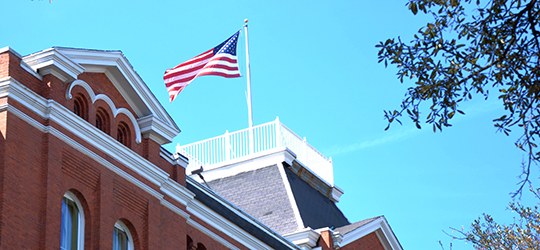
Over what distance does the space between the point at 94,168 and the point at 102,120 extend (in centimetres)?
141

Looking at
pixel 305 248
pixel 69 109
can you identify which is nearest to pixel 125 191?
pixel 69 109

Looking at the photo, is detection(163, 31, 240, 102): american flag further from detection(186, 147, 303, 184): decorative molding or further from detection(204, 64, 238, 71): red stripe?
detection(186, 147, 303, 184): decorative molding

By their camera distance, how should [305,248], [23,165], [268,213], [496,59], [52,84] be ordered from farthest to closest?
1. [268,213]
2. [305,248]
3. [52,84]
4. [23,165]
5. [496,59]

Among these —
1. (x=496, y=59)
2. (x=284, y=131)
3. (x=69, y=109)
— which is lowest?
(x=496, y=59)

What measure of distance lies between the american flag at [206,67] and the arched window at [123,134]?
606cm

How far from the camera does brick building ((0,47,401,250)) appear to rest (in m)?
17.1

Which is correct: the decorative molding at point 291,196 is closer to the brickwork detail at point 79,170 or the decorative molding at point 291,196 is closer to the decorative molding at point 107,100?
the decorative molding at point 107,100

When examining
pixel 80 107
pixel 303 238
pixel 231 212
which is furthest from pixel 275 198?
pixel 80 107

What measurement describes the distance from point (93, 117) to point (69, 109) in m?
0.82

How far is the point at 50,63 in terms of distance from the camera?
715 inches

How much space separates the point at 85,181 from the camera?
18.5 metres

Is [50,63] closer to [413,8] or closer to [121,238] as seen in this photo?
[121,238]

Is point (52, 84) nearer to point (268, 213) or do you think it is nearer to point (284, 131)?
point (268, 213)

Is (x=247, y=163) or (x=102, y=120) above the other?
(x=247, y=163)
